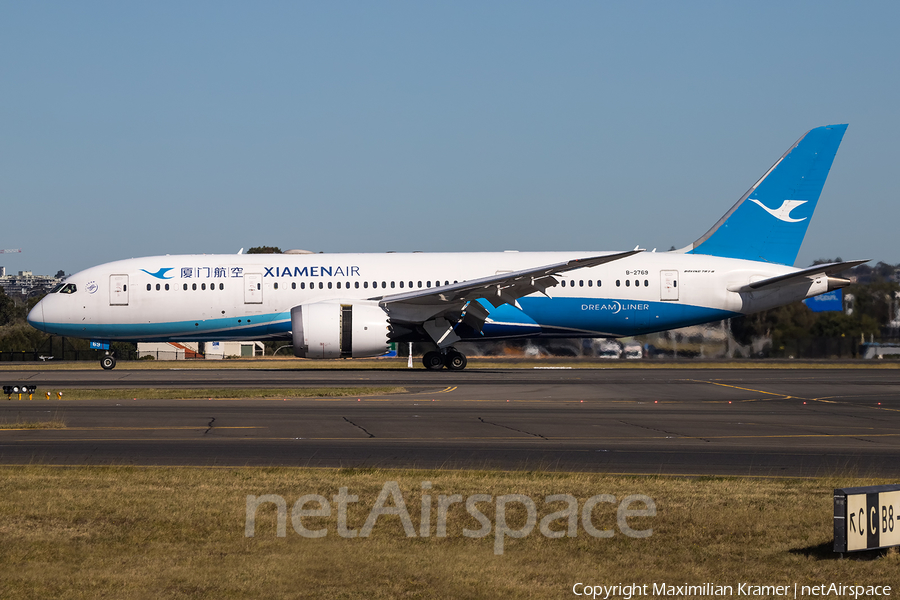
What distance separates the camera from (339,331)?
29062 mm

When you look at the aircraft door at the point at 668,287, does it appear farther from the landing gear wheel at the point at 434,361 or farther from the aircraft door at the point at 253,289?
the aircraft door at the point at 253,289

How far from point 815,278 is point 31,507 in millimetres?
28908

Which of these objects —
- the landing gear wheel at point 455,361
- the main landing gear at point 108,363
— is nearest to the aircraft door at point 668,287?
the landing gear wheel at point 455,361

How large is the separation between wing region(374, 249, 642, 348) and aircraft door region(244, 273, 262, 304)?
184 inches

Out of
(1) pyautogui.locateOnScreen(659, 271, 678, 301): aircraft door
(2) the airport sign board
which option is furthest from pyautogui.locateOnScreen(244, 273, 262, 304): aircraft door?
(2) the airport sign board

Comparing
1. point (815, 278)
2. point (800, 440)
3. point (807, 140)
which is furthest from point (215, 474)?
point (807, 140)

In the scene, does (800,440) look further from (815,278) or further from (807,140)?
(807,140)

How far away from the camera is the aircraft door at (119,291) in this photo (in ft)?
106

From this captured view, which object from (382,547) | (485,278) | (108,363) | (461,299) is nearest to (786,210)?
(485,278)

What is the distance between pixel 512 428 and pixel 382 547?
8462 millimetres
